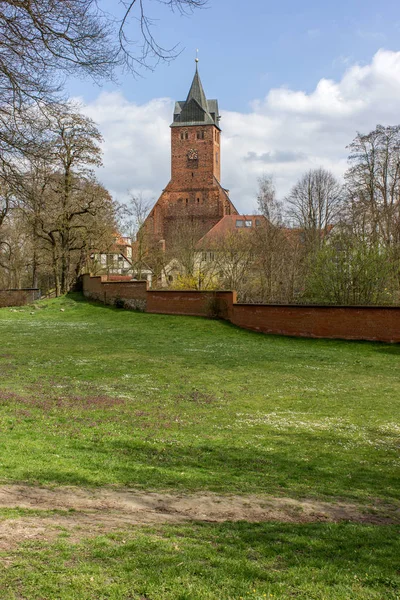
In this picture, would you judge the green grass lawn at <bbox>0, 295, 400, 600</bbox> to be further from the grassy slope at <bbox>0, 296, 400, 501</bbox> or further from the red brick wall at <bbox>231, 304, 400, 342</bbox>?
the red brick wall at <bbox>231, 304, 400, 342</bbox>

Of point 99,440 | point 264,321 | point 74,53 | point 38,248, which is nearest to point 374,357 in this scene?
point 264,321

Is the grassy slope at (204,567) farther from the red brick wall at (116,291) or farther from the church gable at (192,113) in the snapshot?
the church gable at (192,113)

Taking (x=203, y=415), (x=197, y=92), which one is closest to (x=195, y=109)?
(x=197, y=92)

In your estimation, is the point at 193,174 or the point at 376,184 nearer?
the point at 376,184

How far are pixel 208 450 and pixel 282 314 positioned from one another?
56.5 ft

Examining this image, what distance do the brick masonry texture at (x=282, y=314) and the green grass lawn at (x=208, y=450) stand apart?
A: 853mm

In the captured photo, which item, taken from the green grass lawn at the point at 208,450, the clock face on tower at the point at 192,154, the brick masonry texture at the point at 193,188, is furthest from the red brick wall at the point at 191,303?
the clock face on tower at the point at 192,154

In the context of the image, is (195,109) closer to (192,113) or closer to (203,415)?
(192,113)

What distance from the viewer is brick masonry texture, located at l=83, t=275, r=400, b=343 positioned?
23047 mm

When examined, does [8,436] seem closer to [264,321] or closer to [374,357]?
[374,357]

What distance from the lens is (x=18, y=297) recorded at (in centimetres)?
4191

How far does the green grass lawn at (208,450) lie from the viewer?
4.26 m

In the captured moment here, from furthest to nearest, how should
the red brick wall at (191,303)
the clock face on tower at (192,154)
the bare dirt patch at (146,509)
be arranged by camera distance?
1. the clock face on tower at (192,154)
2. the red brick wall at (191,303)
3. the bare dirt patch at (146,509)

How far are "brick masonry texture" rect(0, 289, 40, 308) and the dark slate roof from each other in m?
60.4
